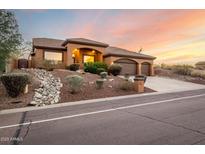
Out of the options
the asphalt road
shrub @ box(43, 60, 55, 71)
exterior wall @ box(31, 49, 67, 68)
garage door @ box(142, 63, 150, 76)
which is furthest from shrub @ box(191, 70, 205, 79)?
the asphalt road

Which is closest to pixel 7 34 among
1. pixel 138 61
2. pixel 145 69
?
pixel 138 61

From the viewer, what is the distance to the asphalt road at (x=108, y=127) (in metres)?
4.50

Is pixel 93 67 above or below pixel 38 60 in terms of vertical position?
below

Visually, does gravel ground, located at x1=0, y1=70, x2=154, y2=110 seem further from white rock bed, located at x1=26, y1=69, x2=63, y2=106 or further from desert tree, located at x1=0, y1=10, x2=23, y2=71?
desert tree, located at x1=0, y1=10, x2=23, y2=71

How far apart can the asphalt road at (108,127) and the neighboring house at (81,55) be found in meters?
14.6

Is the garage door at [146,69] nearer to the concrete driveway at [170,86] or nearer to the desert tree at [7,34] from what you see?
the concrete driveway at [170,86]

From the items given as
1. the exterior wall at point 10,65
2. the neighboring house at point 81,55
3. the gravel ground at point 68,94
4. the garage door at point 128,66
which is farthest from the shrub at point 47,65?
the garage door at point 128,66

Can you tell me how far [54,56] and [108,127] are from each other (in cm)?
1780

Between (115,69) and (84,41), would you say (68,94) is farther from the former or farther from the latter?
(84,41)

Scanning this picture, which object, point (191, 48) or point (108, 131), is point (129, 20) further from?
point (108, 131)

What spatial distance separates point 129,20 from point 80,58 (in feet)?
37.3

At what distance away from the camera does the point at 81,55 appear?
922 inches

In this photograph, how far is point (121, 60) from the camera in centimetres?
2438
